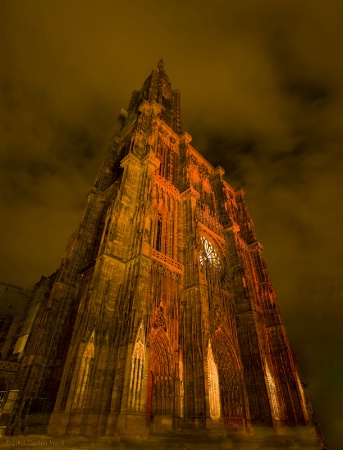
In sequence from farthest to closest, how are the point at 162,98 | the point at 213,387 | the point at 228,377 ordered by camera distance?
the point at 162,98, the point at 228,377, the point at 213,387

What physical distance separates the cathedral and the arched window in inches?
5.1

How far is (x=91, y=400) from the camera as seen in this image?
10688mm

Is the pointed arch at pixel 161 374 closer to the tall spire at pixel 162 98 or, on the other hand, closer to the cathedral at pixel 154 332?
the cathedral at pixel 154 332

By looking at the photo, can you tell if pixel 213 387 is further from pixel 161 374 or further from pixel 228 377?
pixel 228 377

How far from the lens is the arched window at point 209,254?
2133 cm

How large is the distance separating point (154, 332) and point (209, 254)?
10.2 metres

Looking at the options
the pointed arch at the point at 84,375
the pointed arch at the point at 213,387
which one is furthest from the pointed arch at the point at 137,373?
the pointed arch at the point at 213,387

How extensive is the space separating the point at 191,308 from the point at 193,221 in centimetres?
685

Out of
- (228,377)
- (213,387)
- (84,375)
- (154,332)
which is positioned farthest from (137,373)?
(228,377)

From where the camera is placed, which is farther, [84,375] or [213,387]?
[213,387]

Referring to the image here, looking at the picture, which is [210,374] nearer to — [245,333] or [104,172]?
[245,333]

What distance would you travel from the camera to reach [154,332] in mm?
13930

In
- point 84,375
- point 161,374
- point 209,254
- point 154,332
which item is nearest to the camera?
point 84,375

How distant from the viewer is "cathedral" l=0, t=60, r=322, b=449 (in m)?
11.1
